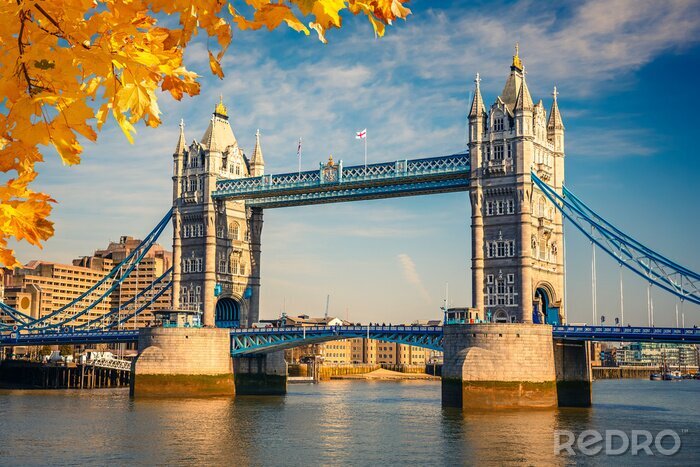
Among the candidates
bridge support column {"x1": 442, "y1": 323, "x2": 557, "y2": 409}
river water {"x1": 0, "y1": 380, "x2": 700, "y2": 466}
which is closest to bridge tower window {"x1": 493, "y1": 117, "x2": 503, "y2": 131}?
bridge support column {"x1": 442, "y1": 323, "x2": 557, "y2": 409}

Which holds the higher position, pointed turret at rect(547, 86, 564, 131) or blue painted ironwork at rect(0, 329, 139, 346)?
pointed turret at rect(547, 86, 564, 131)

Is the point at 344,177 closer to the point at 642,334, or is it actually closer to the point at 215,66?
the point at 642,334

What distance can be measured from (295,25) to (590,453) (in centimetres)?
3774

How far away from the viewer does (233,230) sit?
3396 inches

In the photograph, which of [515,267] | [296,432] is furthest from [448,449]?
[515,267]

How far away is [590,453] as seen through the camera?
3853cm

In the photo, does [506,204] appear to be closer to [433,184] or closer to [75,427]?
[433,184]

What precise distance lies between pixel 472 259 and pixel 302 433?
89.4 ft

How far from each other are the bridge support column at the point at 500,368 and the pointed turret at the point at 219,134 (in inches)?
1475

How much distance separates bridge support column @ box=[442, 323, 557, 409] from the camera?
5778cm

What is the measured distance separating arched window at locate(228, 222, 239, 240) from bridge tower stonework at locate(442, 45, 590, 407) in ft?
88.0

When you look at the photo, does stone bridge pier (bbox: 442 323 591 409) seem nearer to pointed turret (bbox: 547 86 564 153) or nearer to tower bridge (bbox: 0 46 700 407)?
tower bridge (bbox: 0 46 700 407)

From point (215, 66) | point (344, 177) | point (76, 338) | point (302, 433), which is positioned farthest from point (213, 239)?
point (215, 66)

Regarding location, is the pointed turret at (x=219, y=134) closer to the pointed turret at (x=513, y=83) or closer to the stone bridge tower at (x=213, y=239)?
the stone bridge tower at (x=213, y=239)
